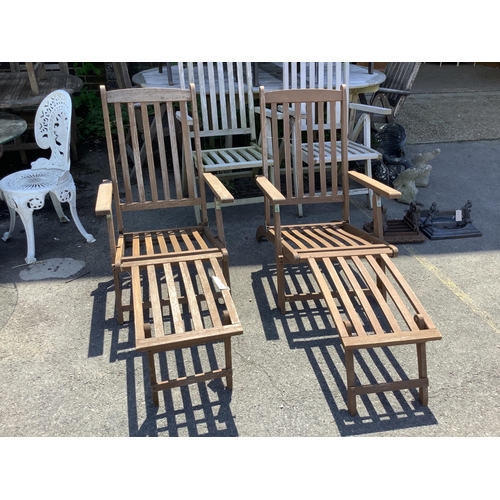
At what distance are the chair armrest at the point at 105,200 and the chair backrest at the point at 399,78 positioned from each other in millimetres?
3266

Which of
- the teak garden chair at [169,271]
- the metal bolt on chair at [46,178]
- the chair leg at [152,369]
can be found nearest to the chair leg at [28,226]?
the metal bolt on chair at [46,178]

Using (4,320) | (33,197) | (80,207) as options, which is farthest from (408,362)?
(80,207)

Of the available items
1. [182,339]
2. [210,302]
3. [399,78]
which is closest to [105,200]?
[210,302]

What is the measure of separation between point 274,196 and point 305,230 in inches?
21.5

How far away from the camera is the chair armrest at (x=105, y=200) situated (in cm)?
284

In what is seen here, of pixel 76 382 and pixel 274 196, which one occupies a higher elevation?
pixel 274 196

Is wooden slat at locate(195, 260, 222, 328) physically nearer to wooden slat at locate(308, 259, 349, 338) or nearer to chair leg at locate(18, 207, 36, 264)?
wooden slat at locate(308, 259, 349, 338)

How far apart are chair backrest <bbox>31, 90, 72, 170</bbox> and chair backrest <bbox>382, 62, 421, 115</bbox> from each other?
10.4 feet

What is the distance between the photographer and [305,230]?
11.8 feet

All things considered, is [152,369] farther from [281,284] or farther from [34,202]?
[34,202]
